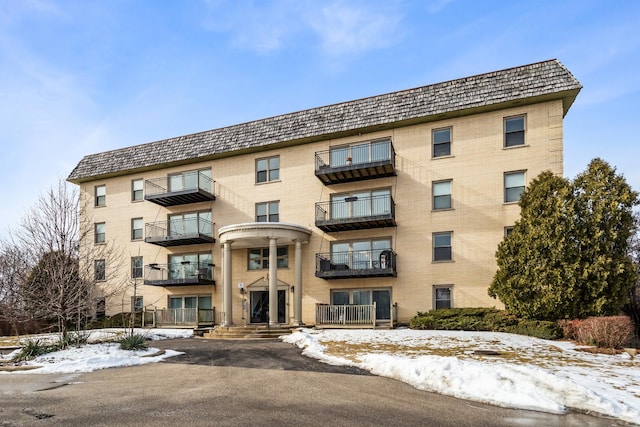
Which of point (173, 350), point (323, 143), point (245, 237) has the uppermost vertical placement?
point (323, 143)

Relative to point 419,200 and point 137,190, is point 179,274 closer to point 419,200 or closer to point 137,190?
point 137,190

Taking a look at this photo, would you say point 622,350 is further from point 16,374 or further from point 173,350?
point 16,374

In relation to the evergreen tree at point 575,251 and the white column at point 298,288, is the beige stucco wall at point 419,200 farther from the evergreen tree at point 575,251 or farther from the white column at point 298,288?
the evergreen tree at point 575,251

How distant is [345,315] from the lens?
20.8 meters

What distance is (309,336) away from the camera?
53.6 ft

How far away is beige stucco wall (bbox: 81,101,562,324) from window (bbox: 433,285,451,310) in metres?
0.29

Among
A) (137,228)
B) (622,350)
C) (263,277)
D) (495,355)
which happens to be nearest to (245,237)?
(263,277)

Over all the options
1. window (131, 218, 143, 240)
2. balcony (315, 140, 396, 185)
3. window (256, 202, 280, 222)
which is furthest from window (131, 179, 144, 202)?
balcony (315, 140, 396, 185)

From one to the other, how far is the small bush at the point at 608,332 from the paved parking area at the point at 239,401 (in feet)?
25.8

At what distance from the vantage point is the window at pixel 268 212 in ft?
80.6

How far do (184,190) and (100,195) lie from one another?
28.5ft

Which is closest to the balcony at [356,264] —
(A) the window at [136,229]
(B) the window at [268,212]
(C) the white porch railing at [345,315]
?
(C) the white porch railing at [345,315]

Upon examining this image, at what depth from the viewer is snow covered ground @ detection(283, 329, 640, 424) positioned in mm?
6945

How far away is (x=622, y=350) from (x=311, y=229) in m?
14.4
